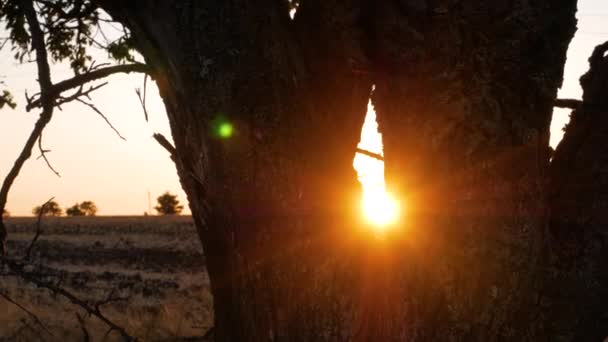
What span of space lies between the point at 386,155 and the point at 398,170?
84 mm

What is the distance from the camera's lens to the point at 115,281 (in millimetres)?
17953

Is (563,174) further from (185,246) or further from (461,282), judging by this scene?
(185,246)

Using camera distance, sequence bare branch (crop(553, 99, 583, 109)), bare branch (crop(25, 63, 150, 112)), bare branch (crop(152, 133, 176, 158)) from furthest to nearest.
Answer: bare branch (crop(553, 99, 583, 109)) → bare branch (crop(25, 63, 150, 112)) → bare branch (crop(152, 133, 176, 158))

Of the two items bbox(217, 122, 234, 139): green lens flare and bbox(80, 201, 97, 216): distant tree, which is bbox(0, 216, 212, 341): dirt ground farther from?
bbox(80, 201, 97, 216): distant tree

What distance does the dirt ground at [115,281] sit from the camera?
8.95 metres

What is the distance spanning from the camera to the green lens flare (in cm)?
212

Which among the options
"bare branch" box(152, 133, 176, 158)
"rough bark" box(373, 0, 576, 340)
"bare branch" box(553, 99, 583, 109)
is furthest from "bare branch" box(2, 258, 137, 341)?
"bare branch" box(553, 99, 583, 109)

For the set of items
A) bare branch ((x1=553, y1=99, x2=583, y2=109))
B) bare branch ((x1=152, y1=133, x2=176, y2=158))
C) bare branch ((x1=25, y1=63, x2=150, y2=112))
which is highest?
bare branch ((x1=25, y1=63, x2=150, y2=112))

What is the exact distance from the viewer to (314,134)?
2.19m

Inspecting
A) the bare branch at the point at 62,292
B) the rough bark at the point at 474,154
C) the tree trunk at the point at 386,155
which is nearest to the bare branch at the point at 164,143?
the tree trunk at the point at 386,155

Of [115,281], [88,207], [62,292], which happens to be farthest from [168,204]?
[62,292]

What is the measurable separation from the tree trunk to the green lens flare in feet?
0.07

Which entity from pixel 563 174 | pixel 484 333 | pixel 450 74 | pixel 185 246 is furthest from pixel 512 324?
pixel 185 246

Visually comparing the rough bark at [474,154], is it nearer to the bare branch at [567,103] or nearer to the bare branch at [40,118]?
the bare branch at [567,103]
